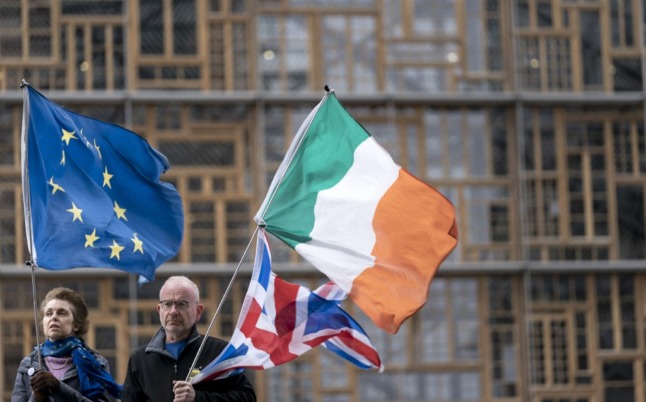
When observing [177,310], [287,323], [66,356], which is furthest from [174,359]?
[287,323]

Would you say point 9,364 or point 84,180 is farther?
point 9,364

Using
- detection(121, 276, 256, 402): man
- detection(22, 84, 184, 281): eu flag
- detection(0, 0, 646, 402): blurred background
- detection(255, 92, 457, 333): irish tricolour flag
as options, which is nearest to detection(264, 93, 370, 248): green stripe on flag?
detection(255, 92, 457, 333): irish tricolour flag

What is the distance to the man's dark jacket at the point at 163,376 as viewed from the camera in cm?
1073

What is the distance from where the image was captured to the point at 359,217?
11766mm

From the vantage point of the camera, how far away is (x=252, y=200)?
1805cm

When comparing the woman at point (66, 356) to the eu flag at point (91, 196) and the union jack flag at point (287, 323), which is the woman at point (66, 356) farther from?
the union jack flag at point (287, 323)

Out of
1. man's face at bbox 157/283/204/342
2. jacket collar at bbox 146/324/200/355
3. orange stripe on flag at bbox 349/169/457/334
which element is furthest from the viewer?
orange stripe on flag at bbox 349/169/457/334

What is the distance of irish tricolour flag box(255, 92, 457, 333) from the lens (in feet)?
37.9

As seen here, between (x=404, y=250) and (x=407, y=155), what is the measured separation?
21.4ft

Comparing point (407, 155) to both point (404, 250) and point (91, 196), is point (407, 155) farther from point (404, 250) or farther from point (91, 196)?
point (404, 250)

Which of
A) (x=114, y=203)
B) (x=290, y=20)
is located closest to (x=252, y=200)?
(x=290, y=20)

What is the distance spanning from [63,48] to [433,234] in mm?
7126

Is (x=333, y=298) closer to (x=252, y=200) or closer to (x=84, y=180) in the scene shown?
(x=84, y=180)

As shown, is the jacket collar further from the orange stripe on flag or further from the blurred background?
the blurred background
